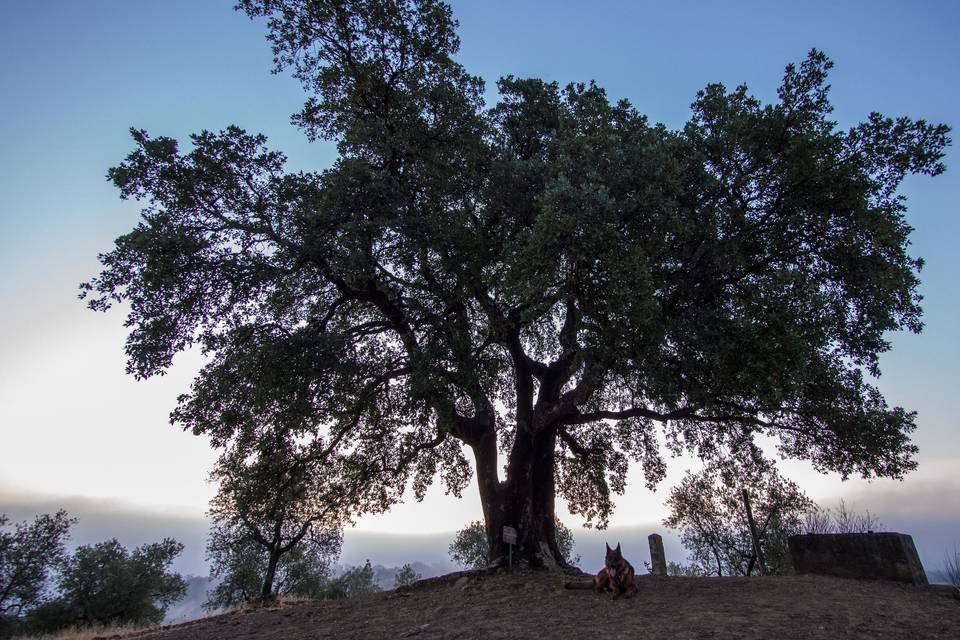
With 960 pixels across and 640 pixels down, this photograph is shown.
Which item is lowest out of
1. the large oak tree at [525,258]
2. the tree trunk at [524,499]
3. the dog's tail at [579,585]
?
the dog's tail at [579,585]

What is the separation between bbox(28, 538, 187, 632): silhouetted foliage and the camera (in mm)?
26766

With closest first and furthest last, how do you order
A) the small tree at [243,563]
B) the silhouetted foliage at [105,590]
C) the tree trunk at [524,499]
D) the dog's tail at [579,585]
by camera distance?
the dog's tail at [579,585] < the tree trunk at [524,499] < the silhouetted foliage at [105,590] < the small tree at [243,563]

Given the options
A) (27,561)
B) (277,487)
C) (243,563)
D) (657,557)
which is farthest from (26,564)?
(657,557)

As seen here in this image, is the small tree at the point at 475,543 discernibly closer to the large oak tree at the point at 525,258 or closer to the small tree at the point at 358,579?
the small tree at the point at 358,579

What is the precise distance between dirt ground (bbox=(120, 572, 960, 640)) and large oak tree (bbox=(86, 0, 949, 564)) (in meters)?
3.77

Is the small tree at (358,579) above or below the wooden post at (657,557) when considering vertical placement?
below

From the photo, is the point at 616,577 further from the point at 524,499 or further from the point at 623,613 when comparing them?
the point at 524,499

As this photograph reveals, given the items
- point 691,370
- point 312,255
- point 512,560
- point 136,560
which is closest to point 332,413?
point 312,255

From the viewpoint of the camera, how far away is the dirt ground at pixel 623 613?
23.3ft

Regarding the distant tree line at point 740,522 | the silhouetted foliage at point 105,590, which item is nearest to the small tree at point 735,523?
the distant tree line at point 740,522

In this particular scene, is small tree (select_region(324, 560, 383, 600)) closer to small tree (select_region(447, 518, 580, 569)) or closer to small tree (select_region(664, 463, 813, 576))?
small tree (select_region(447, 518, 580, 569))

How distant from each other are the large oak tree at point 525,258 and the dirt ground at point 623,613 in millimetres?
3774

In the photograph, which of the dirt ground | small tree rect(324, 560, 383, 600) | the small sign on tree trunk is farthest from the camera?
small tree rect(324, 560, 383, 600)

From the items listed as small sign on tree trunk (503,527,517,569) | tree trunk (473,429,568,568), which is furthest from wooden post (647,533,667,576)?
small sign on tree trunk (503,527,517,569)
